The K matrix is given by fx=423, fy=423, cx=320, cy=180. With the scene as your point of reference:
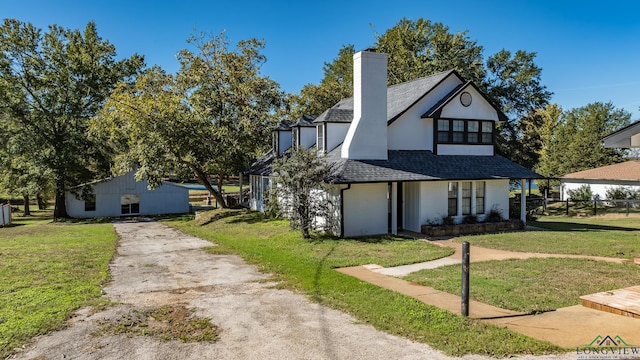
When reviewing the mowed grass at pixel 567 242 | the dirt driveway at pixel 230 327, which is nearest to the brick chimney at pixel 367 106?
the mowed grass at pixel 567 242

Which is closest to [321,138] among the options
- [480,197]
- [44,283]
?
[480,197]

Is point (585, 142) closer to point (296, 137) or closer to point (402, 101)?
point (402, 101)

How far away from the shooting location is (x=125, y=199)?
1313 inches

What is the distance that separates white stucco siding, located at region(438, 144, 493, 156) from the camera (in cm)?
1981

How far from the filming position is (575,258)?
491 inches

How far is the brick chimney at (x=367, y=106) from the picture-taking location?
17250 mm

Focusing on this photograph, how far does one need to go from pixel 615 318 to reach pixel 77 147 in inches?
1310

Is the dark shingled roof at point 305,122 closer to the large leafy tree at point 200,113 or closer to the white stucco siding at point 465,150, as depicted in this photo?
the large leafy tree at point 200,113

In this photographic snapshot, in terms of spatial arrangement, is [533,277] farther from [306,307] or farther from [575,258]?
[306,307]

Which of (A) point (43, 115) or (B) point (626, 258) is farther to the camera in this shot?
(A) point (43, 115)

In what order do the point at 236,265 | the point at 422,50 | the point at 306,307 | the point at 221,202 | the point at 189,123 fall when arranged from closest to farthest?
the point at 306,307
the point at 236,265
the point at 189,123
the point at 221,202
the point at 422,50

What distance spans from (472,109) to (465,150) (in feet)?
6.43

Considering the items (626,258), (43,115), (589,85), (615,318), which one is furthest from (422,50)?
(615,318)

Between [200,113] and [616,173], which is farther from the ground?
[200,113]
